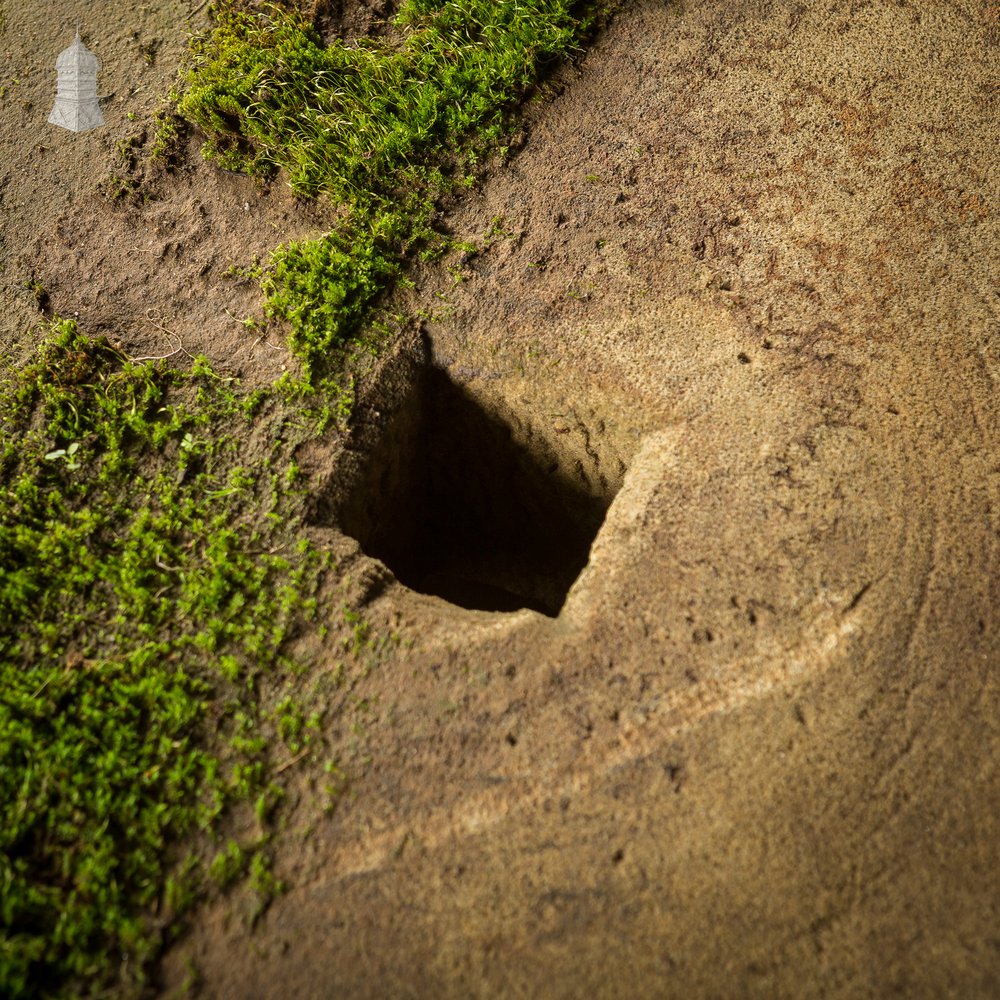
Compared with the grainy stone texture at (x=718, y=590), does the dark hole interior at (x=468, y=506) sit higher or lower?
lower

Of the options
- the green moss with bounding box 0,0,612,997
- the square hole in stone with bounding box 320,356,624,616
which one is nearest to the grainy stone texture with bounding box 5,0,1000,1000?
the square hole in stone with bounding box 320,356,624,616

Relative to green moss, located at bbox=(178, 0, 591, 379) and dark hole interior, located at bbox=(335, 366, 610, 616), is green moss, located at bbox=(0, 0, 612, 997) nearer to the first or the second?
green moss, located at bbox=(178, 0, 591, 379)

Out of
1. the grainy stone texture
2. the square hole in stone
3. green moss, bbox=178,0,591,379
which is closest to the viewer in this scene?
the grainy stone texture

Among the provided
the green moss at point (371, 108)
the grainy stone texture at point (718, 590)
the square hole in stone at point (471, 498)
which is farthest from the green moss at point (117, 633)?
the green moss at point (371, 108)

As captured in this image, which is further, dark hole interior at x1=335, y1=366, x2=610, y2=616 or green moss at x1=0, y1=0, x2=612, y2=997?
dark hole interior at x1=335, y1=366, x2=610, y2=616

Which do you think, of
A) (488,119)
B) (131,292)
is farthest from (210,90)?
(488,119)

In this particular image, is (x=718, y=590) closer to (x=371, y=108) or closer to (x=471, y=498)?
(x=471, y=498)

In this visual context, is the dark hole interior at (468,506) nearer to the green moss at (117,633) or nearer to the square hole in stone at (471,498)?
the square hole in stone at (471,498)

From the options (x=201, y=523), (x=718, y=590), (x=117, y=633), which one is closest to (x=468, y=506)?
(x=201, y=523)
